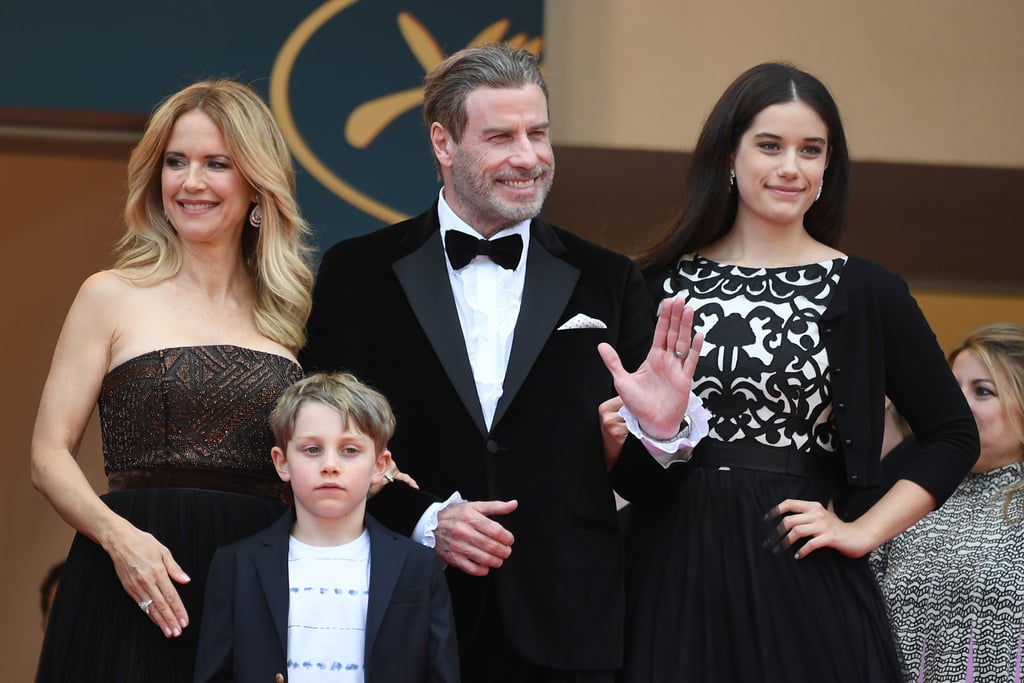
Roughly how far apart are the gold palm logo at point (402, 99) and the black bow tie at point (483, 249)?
248 centimetres

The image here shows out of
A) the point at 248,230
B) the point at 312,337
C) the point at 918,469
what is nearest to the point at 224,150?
the point at 248,230

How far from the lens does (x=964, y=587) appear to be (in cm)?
421

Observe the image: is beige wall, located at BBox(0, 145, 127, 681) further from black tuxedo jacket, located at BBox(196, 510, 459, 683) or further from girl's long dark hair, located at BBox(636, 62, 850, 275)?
black tuxedo jacket, located at BBox(196, 510, 459, 683)

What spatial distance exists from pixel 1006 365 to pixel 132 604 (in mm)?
2688

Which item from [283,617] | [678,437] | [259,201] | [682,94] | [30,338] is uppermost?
[682,94]

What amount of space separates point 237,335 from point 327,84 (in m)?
2.56

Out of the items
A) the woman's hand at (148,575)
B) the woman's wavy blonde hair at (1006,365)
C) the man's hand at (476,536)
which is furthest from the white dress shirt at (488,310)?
the woman's wavy blonde hair at (1006,365)

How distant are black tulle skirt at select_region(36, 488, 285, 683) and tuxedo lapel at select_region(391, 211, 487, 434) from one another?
0.54 m

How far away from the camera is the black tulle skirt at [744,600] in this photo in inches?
126

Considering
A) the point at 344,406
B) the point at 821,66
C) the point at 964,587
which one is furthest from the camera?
the point at 821,66

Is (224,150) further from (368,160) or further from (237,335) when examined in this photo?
(368,160)

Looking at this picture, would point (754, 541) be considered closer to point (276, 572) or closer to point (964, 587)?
point (276, 572)

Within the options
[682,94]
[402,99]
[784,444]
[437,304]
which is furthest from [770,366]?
[682,94]

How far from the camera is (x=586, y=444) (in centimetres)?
328
